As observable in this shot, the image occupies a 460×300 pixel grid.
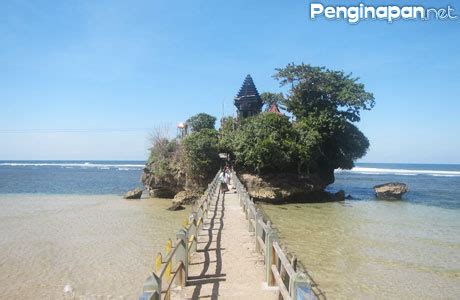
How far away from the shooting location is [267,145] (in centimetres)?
2600

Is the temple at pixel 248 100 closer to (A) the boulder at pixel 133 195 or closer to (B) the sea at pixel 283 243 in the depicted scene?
(A) the boulder at pixel 133 195

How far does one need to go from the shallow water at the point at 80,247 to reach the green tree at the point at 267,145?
7.21 metres

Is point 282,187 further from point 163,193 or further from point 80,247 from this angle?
point 80,247

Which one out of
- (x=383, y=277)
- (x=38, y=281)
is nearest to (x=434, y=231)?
(x=383, y=277)

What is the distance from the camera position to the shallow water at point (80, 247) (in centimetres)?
1012

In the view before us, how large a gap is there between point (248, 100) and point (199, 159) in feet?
41.6

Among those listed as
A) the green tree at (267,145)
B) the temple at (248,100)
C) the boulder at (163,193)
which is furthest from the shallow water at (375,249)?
the temple at (248,100)

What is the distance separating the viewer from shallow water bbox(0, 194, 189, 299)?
10117mm

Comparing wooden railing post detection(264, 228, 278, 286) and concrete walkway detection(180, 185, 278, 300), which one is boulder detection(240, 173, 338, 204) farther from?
wooden railing post detection(264, 228, 278, 286)

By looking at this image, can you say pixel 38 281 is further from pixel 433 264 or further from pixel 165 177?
pixel 165 177

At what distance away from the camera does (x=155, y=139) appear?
107 ft

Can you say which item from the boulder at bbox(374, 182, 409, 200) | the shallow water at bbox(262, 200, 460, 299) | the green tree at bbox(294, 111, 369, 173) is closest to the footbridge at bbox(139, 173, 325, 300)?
the shallow water at bbox(262, 200, 460, 299)

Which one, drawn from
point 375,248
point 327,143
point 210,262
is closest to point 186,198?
point 327,143

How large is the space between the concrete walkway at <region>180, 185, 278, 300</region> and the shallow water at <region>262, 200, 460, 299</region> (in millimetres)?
2480
